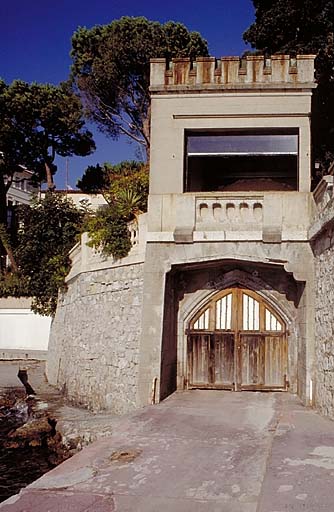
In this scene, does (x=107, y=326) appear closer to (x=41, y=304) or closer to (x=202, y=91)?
(x=202, y=91)

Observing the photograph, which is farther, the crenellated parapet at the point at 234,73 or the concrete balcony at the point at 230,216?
the crenellated parapet at the point at 234,73

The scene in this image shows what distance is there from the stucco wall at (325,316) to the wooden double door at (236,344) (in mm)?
1926

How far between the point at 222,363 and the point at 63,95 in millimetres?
22985

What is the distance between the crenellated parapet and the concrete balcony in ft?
7.86

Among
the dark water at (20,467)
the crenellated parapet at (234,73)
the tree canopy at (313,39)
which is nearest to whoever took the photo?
the dark water at (20,467)

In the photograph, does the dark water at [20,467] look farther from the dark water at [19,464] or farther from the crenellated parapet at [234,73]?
the crenellated parapet at [234,73]

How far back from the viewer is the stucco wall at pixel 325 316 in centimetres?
1003

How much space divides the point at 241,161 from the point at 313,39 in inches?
305

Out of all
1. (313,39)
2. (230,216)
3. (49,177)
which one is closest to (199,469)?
(230,216)

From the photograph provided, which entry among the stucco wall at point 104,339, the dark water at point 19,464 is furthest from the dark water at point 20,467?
the stucco wall at point 104,339

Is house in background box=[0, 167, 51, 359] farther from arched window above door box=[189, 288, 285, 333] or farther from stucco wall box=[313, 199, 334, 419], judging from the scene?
stucco wall box=[313, 199, 334, 419]

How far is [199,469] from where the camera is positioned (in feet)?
22.8

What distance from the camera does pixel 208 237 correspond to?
11977 mm

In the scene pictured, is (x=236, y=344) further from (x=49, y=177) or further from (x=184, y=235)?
(x=49, y=177)
